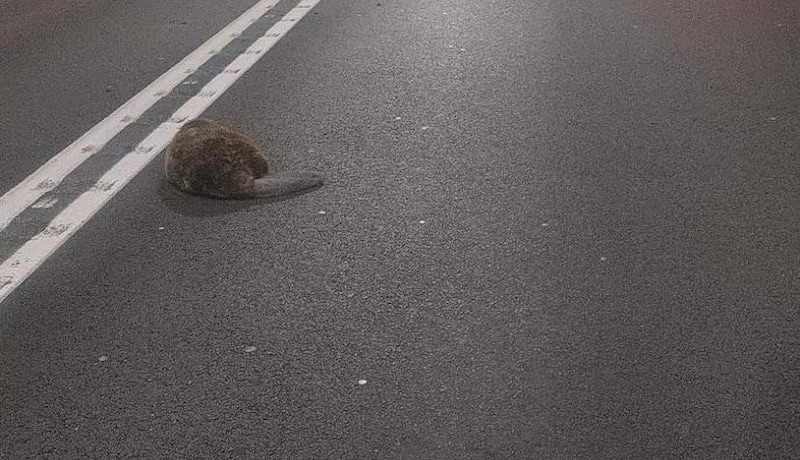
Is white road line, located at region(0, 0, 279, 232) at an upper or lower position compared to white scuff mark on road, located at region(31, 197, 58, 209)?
lower

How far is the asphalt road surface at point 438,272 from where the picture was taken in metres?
3.59

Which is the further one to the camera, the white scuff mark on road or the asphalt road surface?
the white scuff mark on road

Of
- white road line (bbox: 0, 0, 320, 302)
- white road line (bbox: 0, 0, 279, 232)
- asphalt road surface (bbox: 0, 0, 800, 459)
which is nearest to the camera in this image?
asphalt road surface (bbox: 0, 0, 800, 459)

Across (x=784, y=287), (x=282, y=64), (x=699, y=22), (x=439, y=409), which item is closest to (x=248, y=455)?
(x=439, y=409)

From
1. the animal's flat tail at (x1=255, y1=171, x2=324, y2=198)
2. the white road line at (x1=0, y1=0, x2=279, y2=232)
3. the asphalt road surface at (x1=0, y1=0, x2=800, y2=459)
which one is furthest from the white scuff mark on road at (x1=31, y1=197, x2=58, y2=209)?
→ the animal's flat tail at (x1=255, y1=171, x2=324, y2=198)

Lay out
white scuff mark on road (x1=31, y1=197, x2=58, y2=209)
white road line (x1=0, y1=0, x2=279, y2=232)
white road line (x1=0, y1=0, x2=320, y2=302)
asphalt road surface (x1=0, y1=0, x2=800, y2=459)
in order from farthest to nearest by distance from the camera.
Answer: white road line (x1=0, y1=0, x2=279, y2=232), white scuff mark on road (x1=31, y1=197, x2=58, y2=209), white road line (x1=0, y1=0, x2=320, y2=302), asphalt road surface (x1=0, y1=0, x2=800, y2=459)

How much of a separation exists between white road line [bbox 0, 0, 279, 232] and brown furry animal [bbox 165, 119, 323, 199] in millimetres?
559

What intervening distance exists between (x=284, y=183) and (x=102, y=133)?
137 centimetres

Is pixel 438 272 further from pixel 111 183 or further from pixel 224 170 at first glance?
pixel 111 183

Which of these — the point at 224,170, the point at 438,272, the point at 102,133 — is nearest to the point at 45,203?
the point at 224,170

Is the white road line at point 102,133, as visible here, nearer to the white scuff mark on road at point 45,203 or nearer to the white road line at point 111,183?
the white scuff mark on road at point 45,203

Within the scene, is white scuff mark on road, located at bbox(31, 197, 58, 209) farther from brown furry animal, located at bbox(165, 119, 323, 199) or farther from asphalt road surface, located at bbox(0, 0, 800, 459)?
brown furry animal, located at bbox(165, 119, 323, 199)

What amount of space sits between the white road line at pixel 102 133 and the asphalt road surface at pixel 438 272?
0.10 m

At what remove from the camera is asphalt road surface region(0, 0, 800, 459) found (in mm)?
3588
